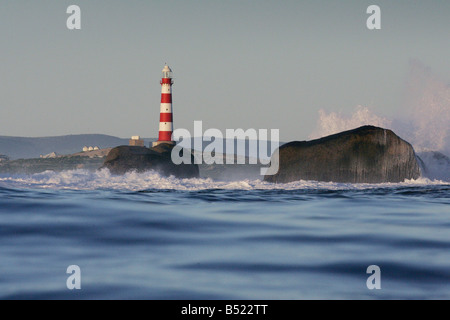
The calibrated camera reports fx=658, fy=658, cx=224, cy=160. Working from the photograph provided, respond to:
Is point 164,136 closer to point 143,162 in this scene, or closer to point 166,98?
point 166,98

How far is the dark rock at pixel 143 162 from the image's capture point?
4584cm

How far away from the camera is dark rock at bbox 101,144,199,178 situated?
150 ft

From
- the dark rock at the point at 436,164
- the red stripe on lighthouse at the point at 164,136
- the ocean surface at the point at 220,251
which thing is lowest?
the ocean surface at the point at 220,251

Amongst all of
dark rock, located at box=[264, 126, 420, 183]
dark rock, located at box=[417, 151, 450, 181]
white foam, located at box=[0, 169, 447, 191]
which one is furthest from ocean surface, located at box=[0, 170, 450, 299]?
dark rock, located at box=[417, 151, 450, 181]

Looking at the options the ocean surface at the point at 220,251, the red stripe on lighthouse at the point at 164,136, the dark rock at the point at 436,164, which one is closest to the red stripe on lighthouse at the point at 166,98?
the red stripe on lighthouse at the point at 164,136

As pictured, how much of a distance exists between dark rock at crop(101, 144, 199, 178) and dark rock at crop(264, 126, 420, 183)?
1336cm

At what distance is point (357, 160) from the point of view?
35188 mm

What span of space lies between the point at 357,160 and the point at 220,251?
26.9 m

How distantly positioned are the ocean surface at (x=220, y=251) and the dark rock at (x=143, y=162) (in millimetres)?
29751

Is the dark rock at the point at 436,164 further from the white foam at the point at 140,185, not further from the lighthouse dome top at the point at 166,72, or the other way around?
the lighthouse dome top at the point at 166,72

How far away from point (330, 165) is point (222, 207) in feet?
65.6

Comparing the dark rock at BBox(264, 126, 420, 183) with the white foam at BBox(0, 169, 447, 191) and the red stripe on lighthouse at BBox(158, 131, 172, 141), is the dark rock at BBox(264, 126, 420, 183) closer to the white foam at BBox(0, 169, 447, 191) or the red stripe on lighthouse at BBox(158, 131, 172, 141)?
the white foam at BBox(0, 169, 447, 191)

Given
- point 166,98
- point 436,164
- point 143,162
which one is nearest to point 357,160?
point 436,164

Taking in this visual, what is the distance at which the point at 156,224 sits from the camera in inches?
480
